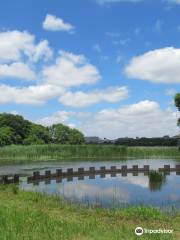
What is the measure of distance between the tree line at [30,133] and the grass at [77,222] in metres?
63.3

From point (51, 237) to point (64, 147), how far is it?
1893 inches

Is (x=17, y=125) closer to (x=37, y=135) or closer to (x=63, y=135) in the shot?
(x=37, y=135)

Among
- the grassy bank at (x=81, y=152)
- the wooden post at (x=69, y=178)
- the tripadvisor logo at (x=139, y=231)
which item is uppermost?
the grassy bank at (x=81, y=152)

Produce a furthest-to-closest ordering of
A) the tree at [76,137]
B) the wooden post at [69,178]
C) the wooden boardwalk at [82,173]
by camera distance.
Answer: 1. the tree at [76,137]
2. the wooden post at [69,178]
3. the wooden boardwalk at [82,173]

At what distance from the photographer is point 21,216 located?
12.2m

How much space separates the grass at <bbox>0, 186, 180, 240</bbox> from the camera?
10055 millimetres

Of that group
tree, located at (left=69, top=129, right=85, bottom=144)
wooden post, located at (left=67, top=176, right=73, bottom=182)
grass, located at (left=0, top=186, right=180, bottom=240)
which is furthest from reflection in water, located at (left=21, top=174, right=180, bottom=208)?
tree, located at (left=69, top=129, right=85, bottom=144)

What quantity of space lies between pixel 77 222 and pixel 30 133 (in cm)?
7384

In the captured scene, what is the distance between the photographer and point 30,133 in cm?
8469

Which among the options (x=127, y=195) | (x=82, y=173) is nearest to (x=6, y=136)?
(x=82, y=173)

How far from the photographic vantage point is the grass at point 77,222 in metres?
10.1

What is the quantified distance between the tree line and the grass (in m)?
63.3

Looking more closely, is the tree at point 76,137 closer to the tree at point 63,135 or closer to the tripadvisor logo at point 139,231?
the tree at point 63,135

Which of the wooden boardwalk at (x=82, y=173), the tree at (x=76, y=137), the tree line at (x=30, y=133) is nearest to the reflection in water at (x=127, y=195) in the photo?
the wooden boardwalk at (x=82, y=173)
